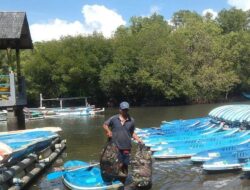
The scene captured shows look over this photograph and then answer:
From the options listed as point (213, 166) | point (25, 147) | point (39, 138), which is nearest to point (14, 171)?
point (25, 147)

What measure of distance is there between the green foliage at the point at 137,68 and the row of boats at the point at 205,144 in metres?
38.6

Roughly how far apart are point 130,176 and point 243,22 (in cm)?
9094

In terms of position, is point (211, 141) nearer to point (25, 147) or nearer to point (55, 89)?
point (25, 147)

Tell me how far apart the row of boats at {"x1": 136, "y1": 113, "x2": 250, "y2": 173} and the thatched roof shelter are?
7559 mm

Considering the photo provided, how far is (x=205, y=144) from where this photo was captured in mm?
18969

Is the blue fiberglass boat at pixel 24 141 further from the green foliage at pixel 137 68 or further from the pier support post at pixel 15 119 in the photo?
the green foliage at pixel 137 68

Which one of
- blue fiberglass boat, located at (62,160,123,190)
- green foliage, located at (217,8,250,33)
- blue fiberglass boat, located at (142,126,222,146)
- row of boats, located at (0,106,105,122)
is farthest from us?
green foliage, located at (217,8,250,33)

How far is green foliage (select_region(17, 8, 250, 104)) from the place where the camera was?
6469 cm

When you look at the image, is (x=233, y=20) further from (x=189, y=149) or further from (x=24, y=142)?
(x=24, y=142)

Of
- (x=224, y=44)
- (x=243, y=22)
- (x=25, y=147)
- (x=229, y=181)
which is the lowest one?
(x=229, y=181)

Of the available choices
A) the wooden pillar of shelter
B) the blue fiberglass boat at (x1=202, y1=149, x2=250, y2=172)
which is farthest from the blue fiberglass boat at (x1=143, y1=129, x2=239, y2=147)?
the wooden pillar of shelter

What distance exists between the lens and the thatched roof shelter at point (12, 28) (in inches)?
797

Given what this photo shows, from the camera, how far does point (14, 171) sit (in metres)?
13.8

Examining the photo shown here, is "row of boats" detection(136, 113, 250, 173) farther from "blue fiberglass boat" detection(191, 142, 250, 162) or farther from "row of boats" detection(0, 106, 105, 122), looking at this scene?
"row of boats" detection(0, 106, 105, 122)
